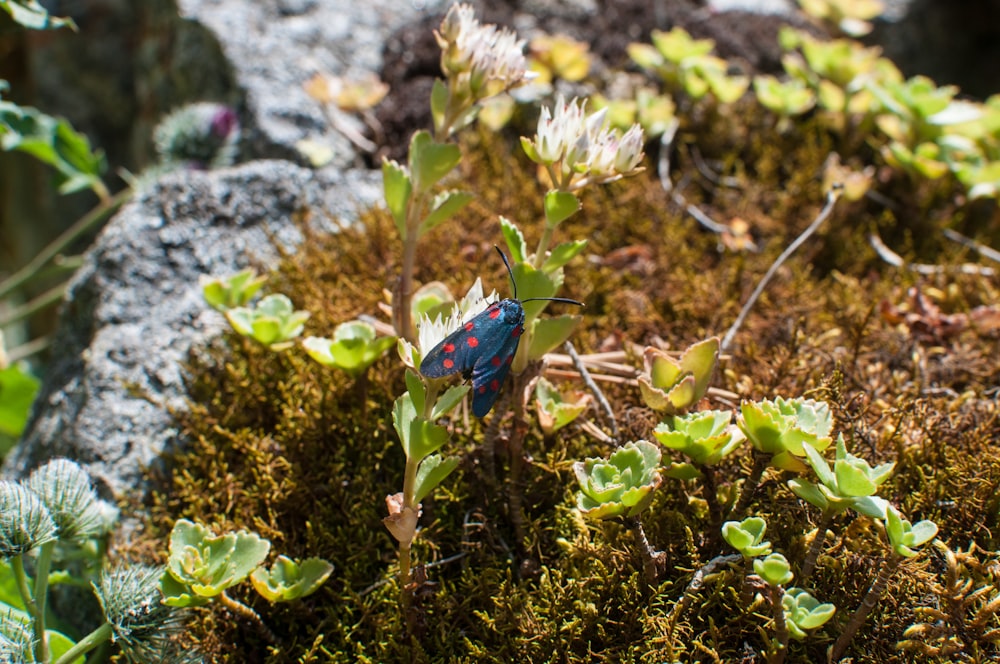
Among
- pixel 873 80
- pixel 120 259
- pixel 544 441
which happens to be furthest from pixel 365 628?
pixel 873 80

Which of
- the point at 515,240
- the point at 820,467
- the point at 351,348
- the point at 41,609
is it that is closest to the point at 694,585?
the point at 820,467

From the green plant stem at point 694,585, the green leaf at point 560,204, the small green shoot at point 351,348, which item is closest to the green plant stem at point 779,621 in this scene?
the green plant stem at point 694,585

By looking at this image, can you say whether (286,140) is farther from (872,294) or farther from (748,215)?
(872,294)

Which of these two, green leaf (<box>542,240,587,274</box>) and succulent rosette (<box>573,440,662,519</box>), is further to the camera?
green leaf (<box>542,240,587,274</box>)

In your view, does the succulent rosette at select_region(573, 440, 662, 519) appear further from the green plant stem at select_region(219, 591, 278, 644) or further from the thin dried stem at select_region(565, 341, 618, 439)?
the green plant stem at select_region(219, 591, 278, 644)

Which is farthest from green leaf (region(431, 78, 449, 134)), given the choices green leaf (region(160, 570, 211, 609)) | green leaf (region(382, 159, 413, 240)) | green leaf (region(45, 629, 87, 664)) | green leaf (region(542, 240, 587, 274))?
green leaf (region(45, 629, 87, 664))

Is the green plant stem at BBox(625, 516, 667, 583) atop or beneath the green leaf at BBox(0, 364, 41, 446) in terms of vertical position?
atop

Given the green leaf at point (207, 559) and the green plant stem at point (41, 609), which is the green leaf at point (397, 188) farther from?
the green plant stem at point (41, 609)
